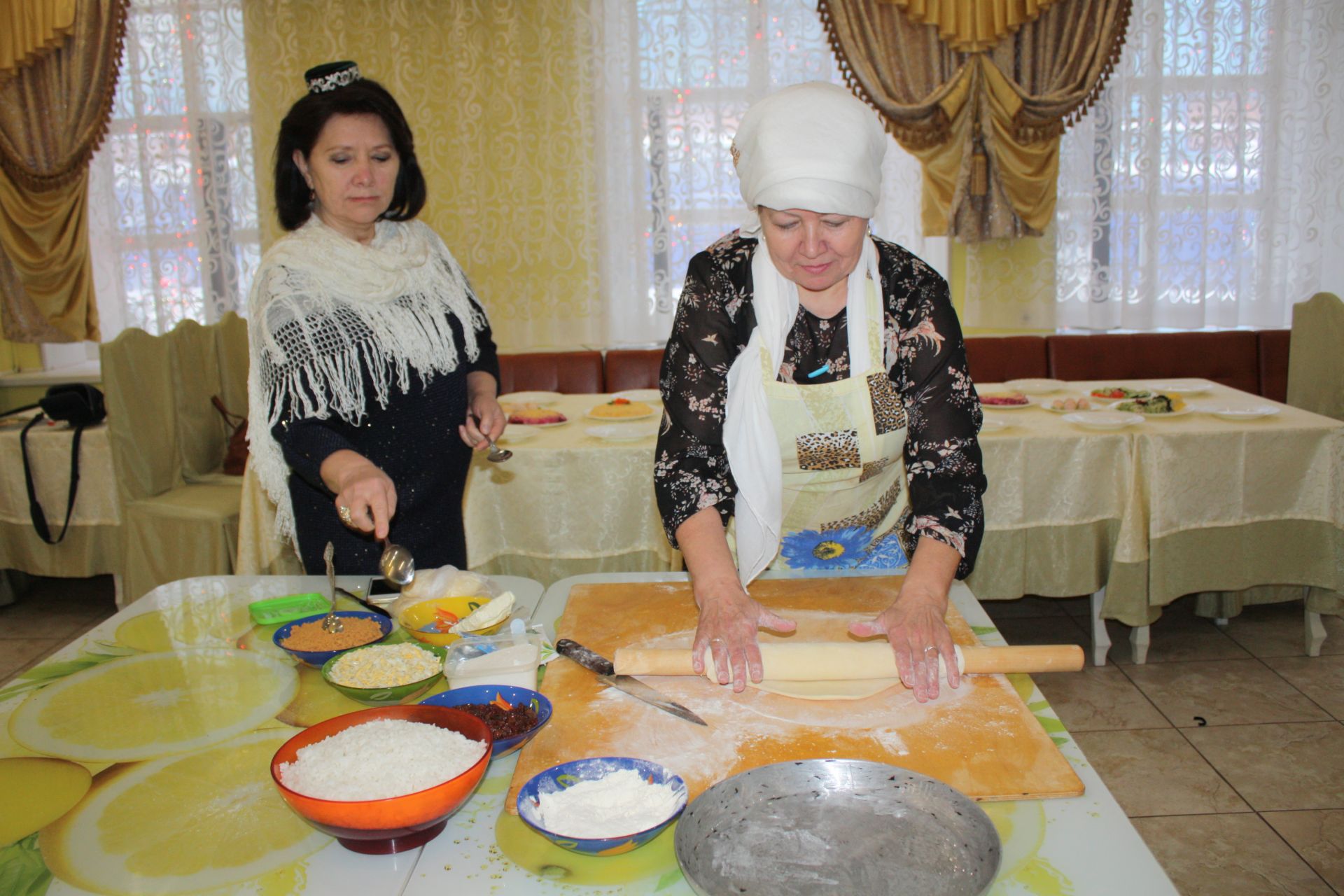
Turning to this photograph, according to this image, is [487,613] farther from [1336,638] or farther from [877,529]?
[1336,638]

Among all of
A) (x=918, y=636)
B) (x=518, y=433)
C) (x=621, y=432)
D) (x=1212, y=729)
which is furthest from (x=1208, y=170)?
(x=918, y=636)

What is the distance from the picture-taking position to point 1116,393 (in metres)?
3.68

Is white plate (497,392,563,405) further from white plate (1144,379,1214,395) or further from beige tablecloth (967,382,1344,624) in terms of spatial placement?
white plate (1144,379,1214,395)

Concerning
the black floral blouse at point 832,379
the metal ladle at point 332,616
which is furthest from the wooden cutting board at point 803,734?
the metal ladle at point 332,616

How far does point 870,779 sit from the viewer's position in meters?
1.06

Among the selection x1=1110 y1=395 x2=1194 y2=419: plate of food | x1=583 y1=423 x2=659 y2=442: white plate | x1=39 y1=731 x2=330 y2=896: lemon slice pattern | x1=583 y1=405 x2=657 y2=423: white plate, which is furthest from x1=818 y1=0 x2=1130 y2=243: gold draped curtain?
x1=39 y1=731 x2=330 y2=896: lemon slice pattern

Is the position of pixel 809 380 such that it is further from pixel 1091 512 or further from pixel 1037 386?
pixel 1037 386

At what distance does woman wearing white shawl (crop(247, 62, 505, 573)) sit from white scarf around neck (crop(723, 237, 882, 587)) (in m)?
0.61

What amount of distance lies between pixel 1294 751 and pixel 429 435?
248cm

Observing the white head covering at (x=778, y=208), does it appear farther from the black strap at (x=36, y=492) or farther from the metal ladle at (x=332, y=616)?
the black strap at (x=36, y=492)

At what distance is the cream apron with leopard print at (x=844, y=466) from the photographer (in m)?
1.69

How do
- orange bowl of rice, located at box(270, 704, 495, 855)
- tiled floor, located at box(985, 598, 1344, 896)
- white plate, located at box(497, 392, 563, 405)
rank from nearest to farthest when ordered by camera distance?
orange bowl of rice, located at box(270, 704, 495, 855) → tiled floor, located at box(985, 598, 1344, 896) → white plate, located at box(497, 392, 563, 405)

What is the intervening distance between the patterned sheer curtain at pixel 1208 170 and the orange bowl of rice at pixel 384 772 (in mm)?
4530

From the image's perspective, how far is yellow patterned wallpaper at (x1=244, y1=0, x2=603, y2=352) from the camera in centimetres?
482
